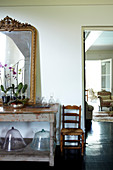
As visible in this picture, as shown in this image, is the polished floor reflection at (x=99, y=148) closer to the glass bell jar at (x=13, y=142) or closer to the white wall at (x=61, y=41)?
the white wall at (x=61, y=41)

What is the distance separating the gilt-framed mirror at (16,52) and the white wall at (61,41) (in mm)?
175

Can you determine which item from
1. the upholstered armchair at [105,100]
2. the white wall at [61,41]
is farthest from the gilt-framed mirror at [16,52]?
the upholstered armchair at [105,100]

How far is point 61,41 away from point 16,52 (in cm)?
96

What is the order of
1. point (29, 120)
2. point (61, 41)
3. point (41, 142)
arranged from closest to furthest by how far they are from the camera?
point (29, 120) → point (41, 142) → point (61, 41)

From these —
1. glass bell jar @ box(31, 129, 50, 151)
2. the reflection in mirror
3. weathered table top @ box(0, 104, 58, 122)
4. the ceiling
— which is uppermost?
the ceiling

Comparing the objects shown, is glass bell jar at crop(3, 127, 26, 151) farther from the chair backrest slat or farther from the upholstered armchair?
the upholstered armchair

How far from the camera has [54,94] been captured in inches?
145

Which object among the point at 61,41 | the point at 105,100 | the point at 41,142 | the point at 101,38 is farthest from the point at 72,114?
the point at 105,100

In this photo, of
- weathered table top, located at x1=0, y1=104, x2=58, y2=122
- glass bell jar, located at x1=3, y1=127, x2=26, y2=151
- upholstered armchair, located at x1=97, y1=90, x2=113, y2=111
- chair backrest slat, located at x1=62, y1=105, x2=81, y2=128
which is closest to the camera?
weathered table top, located at x1=0, y1=104, x2=58, y2=122

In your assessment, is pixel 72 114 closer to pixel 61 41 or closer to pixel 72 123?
pixel 72 123

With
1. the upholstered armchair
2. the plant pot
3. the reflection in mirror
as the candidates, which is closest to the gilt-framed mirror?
the reflection in mirror

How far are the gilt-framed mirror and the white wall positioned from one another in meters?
0.18

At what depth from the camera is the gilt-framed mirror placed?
11.7 ft

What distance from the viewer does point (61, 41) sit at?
3.66 m
